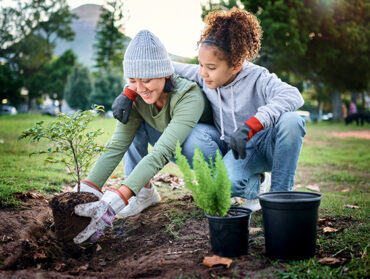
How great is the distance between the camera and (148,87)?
108 inches

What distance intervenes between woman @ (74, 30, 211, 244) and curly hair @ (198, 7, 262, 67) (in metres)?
0.39

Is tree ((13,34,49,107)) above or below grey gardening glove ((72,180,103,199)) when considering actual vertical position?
above

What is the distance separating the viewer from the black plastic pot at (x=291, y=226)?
1.87 metres

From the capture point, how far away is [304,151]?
8.70 m

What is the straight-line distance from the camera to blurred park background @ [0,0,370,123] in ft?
55.0

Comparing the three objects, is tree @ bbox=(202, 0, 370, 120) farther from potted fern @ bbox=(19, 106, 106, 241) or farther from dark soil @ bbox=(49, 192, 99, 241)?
dark soil @ bbox=(49, 192, 99, 241)

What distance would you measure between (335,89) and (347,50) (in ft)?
12.8

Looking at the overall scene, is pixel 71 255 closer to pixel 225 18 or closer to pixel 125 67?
pixel 125 67

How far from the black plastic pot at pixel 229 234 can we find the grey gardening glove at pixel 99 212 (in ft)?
2.21

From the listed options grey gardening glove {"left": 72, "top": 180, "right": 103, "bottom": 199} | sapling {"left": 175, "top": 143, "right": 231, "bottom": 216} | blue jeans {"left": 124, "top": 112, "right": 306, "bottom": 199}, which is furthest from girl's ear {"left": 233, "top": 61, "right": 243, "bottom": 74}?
grey gardening glove {"left": 72, "top": 180, "right": 103, "bottom": 199}

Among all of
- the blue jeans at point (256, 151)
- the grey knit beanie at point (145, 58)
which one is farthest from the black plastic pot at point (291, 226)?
the grey knit beanie at point (145, 58)

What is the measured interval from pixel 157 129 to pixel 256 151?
0.87 meters

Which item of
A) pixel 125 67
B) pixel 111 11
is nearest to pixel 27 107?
pixel 111 11

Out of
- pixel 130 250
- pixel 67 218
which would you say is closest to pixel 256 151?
pixel 130 250
